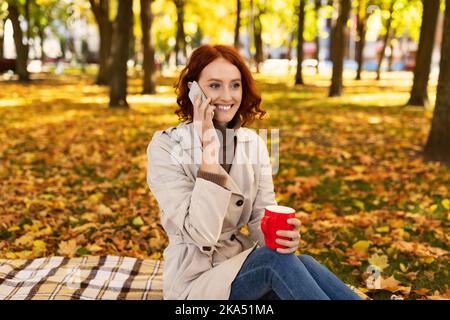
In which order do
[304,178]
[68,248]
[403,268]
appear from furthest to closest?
[304,178] → [68,248] → [403,268]

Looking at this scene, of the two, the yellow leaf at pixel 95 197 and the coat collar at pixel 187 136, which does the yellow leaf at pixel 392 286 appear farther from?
the yellow leaf at pixel 95 197

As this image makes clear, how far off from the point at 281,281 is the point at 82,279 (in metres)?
2.04

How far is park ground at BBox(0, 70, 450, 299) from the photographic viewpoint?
15.7 feet

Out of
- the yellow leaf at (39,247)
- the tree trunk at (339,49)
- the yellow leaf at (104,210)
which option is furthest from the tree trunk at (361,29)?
the yellow leaf at (39,247)

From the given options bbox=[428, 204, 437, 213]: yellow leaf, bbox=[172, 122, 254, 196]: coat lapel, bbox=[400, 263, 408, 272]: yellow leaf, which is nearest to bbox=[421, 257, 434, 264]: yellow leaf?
bbox=[400, 263, 408, 272]: yellow leaf

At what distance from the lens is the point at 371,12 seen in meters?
32.3

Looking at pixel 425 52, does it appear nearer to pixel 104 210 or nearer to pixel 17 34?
pixel 104 210

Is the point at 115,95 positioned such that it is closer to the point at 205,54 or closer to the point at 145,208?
the point at 145,208

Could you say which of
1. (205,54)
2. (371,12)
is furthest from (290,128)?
(371,12)

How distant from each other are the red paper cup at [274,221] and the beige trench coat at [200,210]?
8.3 inches

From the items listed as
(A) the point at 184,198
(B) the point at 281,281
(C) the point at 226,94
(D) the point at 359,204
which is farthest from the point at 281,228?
(D) the point at 359,204

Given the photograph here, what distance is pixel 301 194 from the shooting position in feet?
22.0

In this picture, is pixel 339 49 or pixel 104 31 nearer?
pixel 339 49

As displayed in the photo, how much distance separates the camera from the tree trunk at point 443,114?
309 inches
